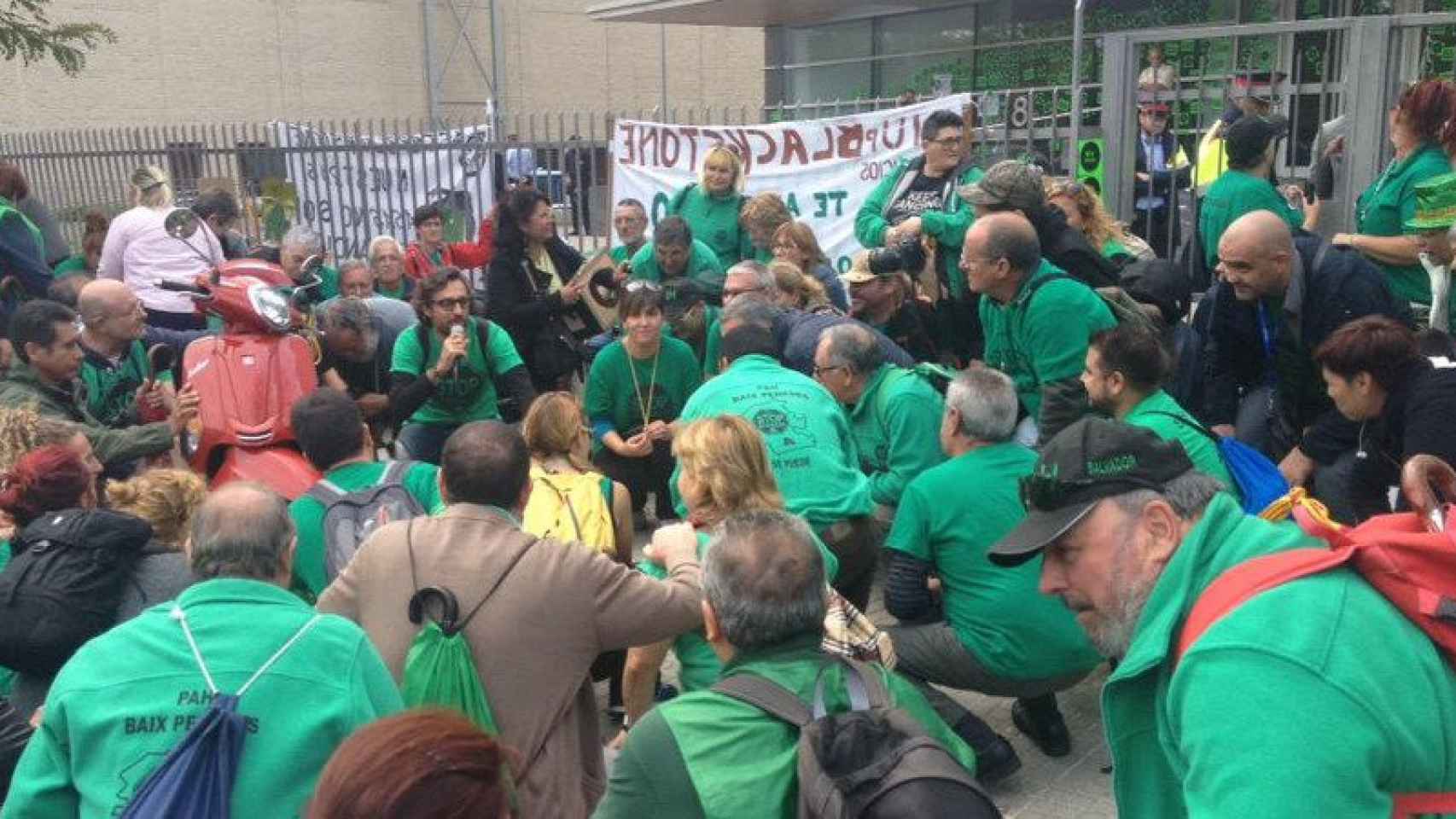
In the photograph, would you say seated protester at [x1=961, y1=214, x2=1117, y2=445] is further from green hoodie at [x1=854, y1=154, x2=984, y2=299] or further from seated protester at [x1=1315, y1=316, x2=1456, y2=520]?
seated protester at [x1=1315, y1=316, x2=1456, y2=520]

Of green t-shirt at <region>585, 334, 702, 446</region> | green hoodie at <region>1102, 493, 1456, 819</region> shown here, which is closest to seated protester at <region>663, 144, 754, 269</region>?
green t-shirt at <region>585, 334, 702, 446</region>

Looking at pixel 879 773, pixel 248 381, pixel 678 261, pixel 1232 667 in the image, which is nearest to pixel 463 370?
pixel 248 381

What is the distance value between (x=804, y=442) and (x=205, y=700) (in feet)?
8.84

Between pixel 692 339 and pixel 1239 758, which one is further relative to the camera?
pixel 692 339

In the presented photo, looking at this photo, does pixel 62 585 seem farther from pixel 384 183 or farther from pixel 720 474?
pixel 384 183

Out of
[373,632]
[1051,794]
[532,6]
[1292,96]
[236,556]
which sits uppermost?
[532,6]

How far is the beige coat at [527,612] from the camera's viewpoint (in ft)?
10.8

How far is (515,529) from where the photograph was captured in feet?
11.3

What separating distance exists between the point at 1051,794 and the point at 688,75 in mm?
35193

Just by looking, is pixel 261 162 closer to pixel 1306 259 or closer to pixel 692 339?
pixel 692 339

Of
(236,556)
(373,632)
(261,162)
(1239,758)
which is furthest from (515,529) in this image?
(261,162)

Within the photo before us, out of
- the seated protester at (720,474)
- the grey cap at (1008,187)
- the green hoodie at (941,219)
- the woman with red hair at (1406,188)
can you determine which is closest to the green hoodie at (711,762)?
the seated protester at (720,474)

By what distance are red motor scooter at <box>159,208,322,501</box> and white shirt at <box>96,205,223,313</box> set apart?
121 inches

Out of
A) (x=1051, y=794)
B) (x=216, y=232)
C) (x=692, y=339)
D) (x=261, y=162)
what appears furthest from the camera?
(x=261, y=162)
